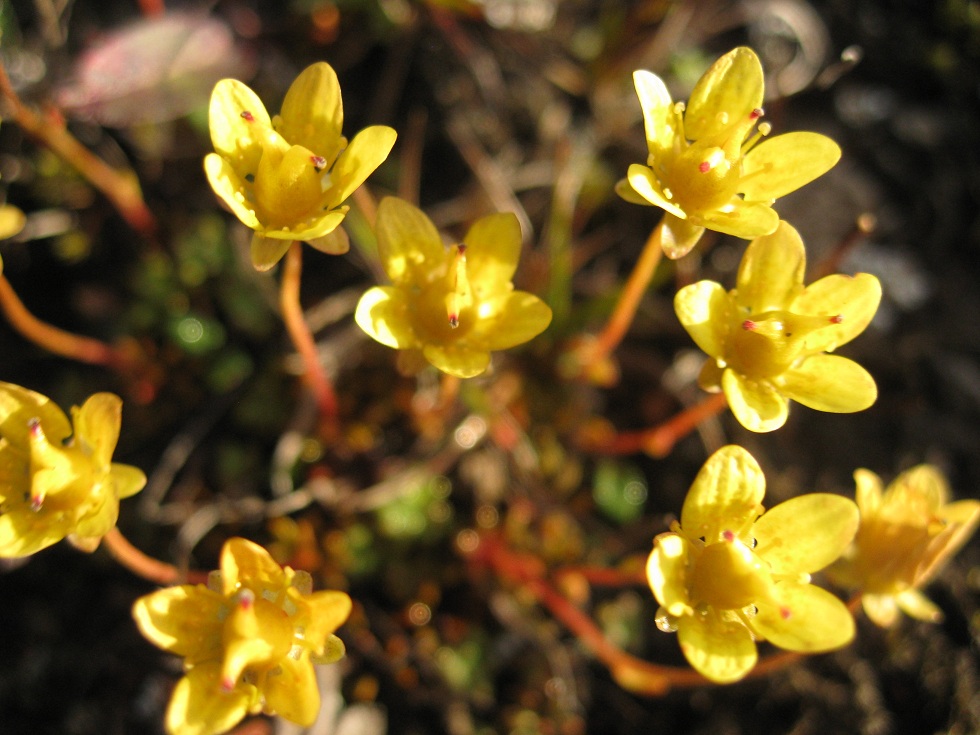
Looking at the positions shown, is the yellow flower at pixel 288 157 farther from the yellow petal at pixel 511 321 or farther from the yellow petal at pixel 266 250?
the yellow petal at pixel 511 321

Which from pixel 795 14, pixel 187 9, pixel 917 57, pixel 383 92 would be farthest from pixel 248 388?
pixel 917 57

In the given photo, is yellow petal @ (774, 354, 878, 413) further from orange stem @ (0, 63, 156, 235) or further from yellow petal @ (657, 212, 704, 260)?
orange stem @ (0, 63, 156, 235)

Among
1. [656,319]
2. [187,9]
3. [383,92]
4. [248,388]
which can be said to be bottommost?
[248,388]

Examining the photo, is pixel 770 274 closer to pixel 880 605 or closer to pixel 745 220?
pixel 745 220

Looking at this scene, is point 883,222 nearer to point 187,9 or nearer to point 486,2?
point 486,2

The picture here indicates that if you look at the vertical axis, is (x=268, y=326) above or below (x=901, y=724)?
above

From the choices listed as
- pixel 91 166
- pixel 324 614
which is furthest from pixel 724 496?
pixel 91 166
